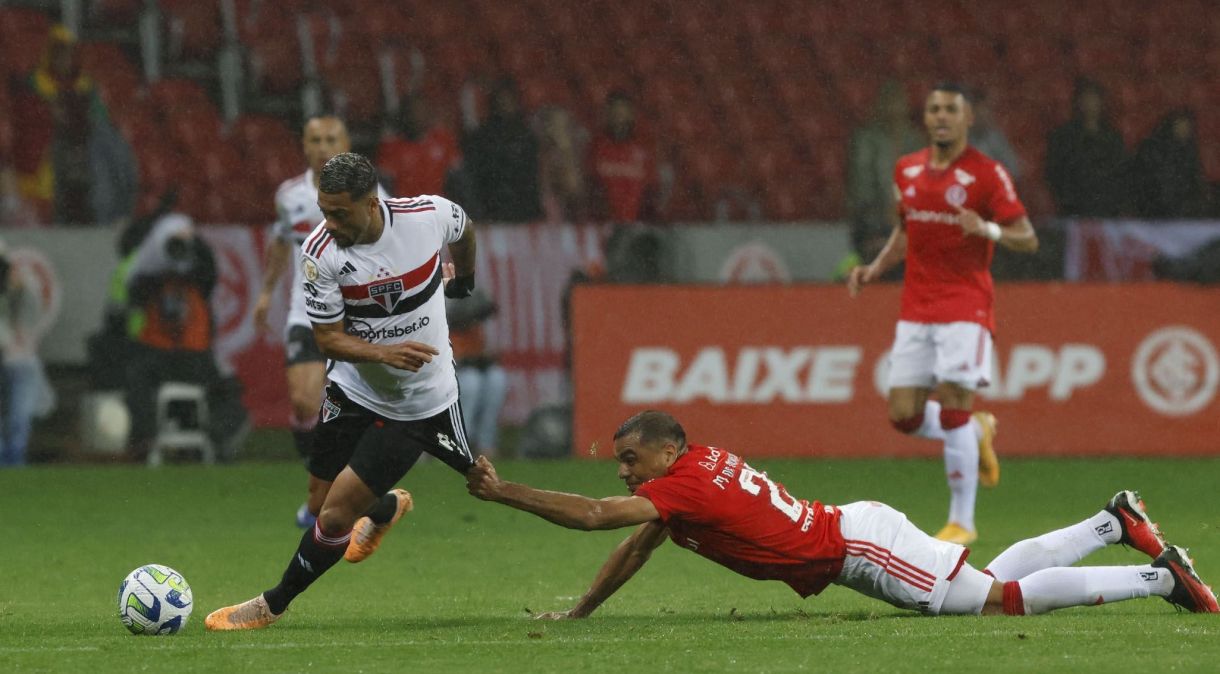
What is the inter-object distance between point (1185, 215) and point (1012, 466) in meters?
3.85

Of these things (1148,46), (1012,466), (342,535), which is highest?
(1148,46)

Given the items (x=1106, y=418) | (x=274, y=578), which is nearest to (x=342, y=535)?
(x=274, y=578)

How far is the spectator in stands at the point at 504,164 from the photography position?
16.0 metres

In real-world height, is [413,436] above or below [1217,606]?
above

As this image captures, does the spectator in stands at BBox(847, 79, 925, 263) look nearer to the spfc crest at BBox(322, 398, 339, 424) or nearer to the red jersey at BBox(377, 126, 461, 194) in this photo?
the red jersey at BBox(377, 126, 461, 194)

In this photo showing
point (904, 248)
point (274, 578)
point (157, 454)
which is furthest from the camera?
point (157, 454)

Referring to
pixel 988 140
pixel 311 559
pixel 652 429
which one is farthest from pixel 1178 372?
pixel 311 559

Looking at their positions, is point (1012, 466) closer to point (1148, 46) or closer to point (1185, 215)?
point (1185, 215)

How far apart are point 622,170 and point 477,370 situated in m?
2.98

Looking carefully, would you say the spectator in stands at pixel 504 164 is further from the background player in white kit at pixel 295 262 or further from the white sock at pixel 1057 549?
the white sock at pixel 1057 549

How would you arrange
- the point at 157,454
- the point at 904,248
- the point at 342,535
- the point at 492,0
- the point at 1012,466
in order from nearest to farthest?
the point at 342,535, the point at 904,248, the point at 1012,466, the point at 157,454, the point at 492,0

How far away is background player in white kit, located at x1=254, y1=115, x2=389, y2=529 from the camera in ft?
32.5

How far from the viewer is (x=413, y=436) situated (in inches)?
277

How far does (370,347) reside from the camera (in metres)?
6.71
